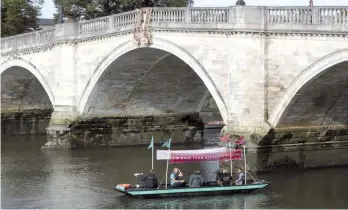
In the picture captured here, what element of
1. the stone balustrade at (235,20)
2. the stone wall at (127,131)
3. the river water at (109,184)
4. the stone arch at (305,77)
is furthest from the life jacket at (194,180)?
the stone wall at (127,131)

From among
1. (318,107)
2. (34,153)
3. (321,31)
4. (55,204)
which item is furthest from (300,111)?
(34,153)

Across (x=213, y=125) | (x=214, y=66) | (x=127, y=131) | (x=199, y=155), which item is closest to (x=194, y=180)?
(x=199, y=155)

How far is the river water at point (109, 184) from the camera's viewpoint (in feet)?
65.5

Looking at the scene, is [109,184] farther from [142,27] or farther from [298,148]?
[142,27]

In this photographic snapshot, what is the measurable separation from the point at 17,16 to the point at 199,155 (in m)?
31.5

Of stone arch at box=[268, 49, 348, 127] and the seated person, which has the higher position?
stone arch at box=[268, 49, 348, 127]

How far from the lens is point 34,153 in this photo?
3288 cm

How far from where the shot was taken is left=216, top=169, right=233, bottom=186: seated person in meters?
20.9

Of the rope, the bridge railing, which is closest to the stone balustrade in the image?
the bridge railing

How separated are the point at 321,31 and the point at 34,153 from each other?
53.1ft

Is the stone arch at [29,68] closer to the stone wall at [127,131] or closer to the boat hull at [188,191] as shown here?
the stone wall at [127,131]

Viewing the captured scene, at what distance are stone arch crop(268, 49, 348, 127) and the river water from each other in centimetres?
199

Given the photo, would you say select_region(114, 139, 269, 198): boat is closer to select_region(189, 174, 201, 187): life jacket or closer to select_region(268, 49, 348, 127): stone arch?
select_region(189, 174, 201, 187): life jacket

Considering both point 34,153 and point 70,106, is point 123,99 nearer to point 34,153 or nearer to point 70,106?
point 70,106
